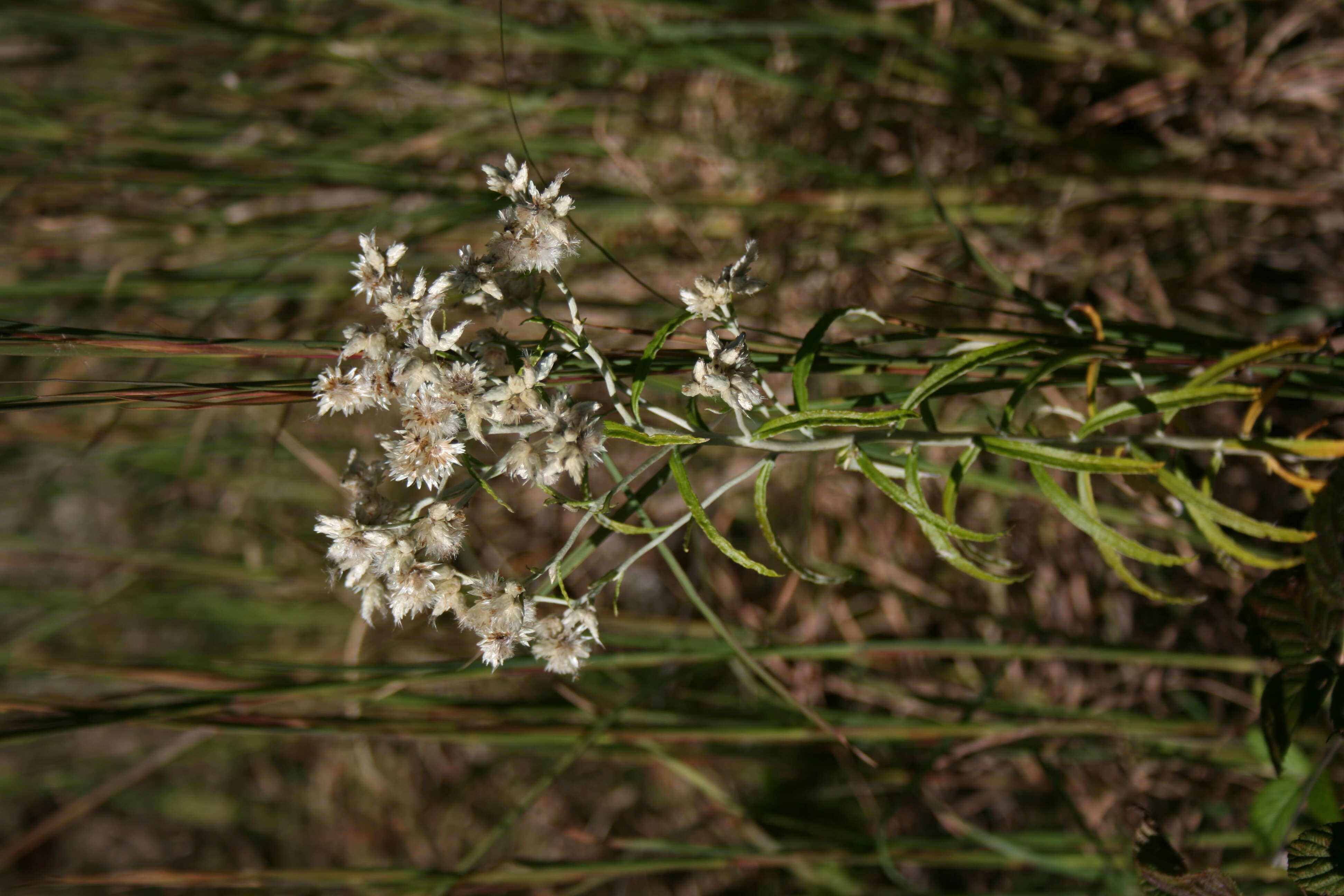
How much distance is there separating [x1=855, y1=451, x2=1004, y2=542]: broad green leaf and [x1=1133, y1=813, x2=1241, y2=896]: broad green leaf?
686 mm

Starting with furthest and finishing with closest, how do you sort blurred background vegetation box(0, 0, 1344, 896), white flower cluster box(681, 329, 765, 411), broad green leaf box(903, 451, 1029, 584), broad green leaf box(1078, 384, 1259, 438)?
blurred background vegetation box(0, 0, 1344, 896) < broad green leaf box(1078, 384, 1259, 438) < broad green leaf box(903, 451, 1029, 584) < white flower cluster box(681, 329, 765, 411)

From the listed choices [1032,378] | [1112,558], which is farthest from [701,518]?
[1112,558]

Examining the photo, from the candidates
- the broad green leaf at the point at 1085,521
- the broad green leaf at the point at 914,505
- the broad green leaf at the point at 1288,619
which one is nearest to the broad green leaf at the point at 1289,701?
the broad green leaf at the point at 1288,619

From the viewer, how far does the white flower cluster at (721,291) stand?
994 mm

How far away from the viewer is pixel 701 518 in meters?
0.98

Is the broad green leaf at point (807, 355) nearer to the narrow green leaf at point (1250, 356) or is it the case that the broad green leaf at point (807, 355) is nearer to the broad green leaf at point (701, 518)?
the broad green leaf at point (701, 518)

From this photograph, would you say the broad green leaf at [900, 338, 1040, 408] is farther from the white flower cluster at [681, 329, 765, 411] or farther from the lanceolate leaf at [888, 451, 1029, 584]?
the white flower cluster at [681, 329, 765, 411]

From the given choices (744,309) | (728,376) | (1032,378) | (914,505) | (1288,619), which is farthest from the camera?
(744,309)

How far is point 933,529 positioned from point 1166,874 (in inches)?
29.0

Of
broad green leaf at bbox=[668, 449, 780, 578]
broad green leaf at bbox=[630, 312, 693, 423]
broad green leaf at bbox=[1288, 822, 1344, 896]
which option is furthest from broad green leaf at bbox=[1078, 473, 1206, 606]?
broad green leaf at bbox=[630, 312, 693, 423]

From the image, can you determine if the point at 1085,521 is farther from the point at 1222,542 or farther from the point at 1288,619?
the point at 1288,619

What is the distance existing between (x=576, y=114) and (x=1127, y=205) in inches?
59.8

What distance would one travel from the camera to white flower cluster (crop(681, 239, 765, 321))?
994 mm

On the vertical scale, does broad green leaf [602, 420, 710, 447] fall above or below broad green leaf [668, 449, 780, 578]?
above
